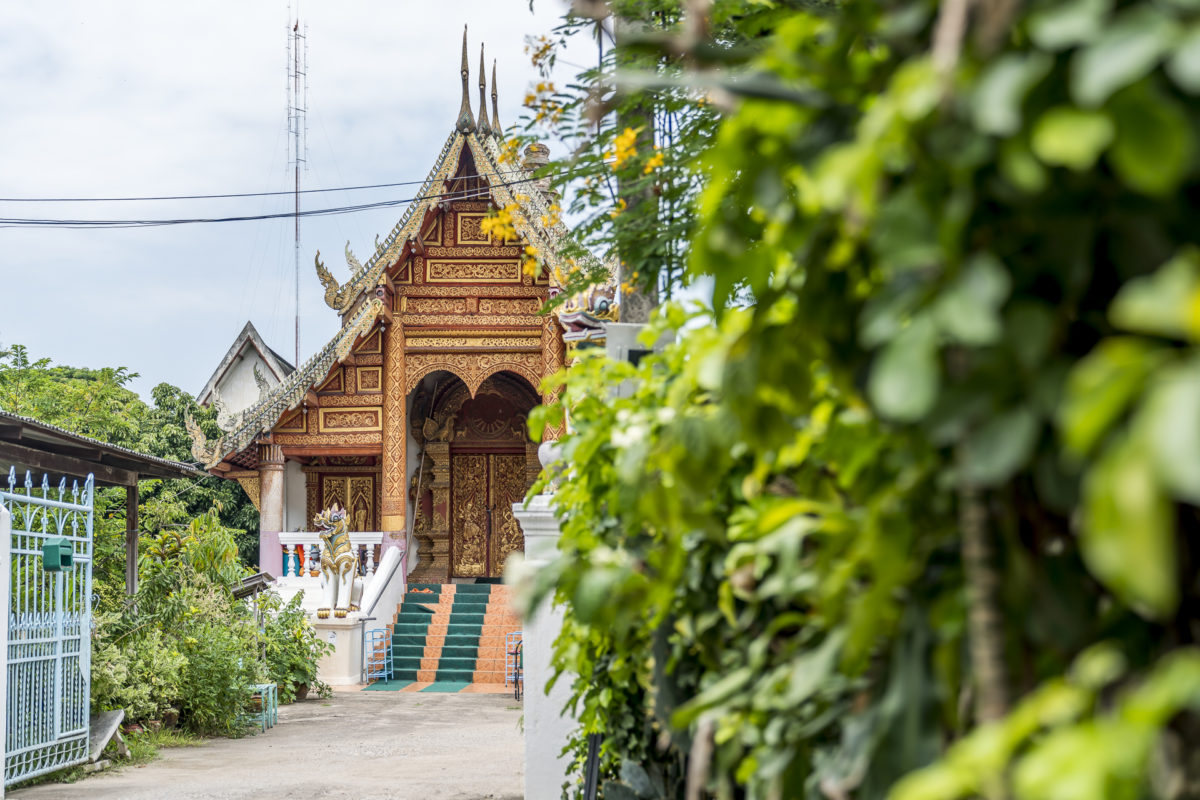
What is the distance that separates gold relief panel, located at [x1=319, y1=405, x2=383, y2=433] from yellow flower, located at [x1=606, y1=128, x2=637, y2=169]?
1345 centimetres

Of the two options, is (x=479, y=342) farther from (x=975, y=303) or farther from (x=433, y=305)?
(x=975, y=303)

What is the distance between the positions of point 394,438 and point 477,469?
9.96ft

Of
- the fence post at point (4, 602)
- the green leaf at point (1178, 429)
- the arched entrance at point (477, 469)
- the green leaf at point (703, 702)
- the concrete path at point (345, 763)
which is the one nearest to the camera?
the green leaf at point (1178, 429)

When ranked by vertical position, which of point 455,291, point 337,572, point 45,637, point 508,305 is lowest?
point 337,572

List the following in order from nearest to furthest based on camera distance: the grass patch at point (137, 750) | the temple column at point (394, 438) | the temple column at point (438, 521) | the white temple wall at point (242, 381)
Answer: the grass patch at point (137, 750) < the temple column at point (394, 438) < the temple column at point (438, 521) < the white temple wall at point (242, 381)

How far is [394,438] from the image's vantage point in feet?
55.0

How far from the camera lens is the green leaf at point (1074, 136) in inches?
21.9

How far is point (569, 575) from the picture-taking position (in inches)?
39.4

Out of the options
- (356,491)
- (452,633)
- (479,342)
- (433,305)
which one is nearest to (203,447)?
(356,491)

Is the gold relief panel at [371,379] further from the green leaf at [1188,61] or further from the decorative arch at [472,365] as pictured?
the green leaf at [1188,61]

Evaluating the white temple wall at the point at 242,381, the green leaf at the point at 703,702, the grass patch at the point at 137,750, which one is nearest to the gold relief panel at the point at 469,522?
the white temple wall at the point at 242,381

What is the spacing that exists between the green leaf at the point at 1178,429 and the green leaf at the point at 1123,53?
154 mm

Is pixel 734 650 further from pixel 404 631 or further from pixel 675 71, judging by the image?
pixel 404 631

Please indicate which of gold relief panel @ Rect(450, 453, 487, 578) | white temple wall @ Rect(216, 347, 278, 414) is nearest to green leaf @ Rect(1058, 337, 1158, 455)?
gold relief panel @ Rect(450, 453, 487, 578)
